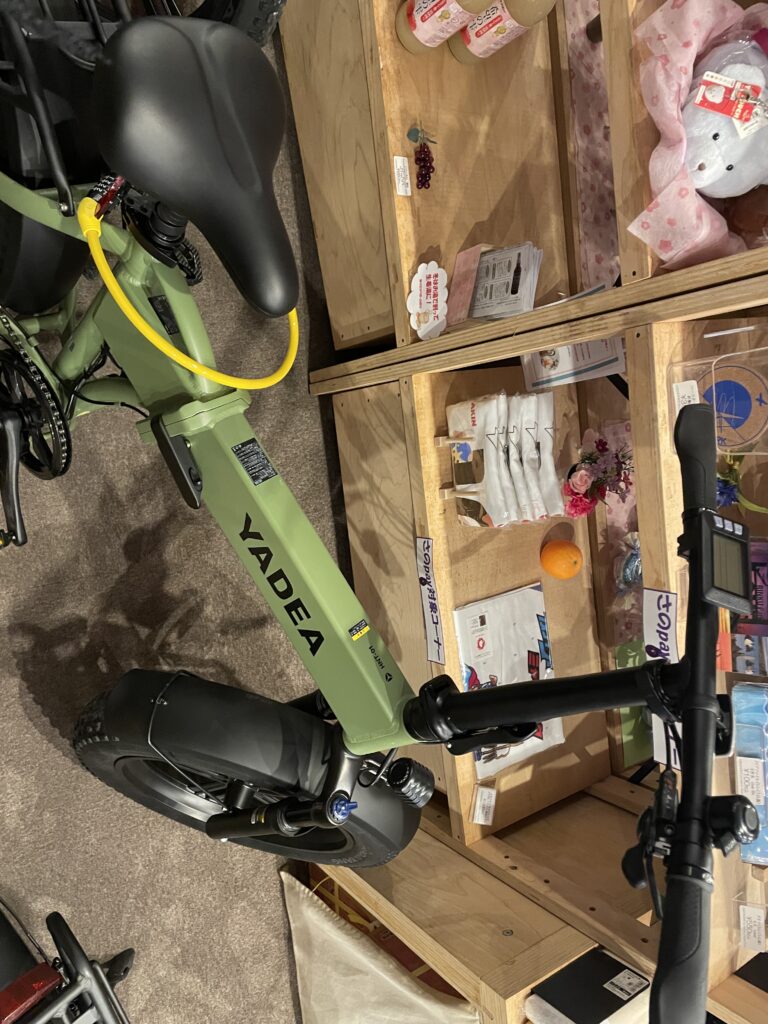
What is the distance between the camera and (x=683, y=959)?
0.61 metres

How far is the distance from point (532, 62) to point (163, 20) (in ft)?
4.17

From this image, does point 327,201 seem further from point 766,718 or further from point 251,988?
point 251,988

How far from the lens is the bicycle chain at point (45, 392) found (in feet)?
4.51

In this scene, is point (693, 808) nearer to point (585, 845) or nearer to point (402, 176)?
point (585, 845)

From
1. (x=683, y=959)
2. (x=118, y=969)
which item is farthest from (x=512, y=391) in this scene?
(x=118, y=969)

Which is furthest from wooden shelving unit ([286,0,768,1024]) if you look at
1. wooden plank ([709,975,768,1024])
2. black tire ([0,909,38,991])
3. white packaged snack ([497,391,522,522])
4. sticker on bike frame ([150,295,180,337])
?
black tire ([0,909,38,991])

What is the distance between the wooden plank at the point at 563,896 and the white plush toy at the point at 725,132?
1504mm

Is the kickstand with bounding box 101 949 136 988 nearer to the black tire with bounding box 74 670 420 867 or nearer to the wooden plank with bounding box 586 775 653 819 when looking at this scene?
the black tire with bounding box 74 670 420 867

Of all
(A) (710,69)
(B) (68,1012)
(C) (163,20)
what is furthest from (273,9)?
(B) (68,1012)

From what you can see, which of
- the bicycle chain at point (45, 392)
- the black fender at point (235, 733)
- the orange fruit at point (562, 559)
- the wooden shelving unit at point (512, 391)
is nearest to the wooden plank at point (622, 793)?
the wooden shelving unit at point (512, 391)

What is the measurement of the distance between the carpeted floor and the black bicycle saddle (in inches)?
43.9

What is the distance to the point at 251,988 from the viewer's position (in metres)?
2.19

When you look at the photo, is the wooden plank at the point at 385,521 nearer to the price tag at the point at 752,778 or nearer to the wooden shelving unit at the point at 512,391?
the wooden shelving unit at the point at 512,391

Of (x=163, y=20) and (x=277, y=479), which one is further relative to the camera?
(x=277, y=479)
